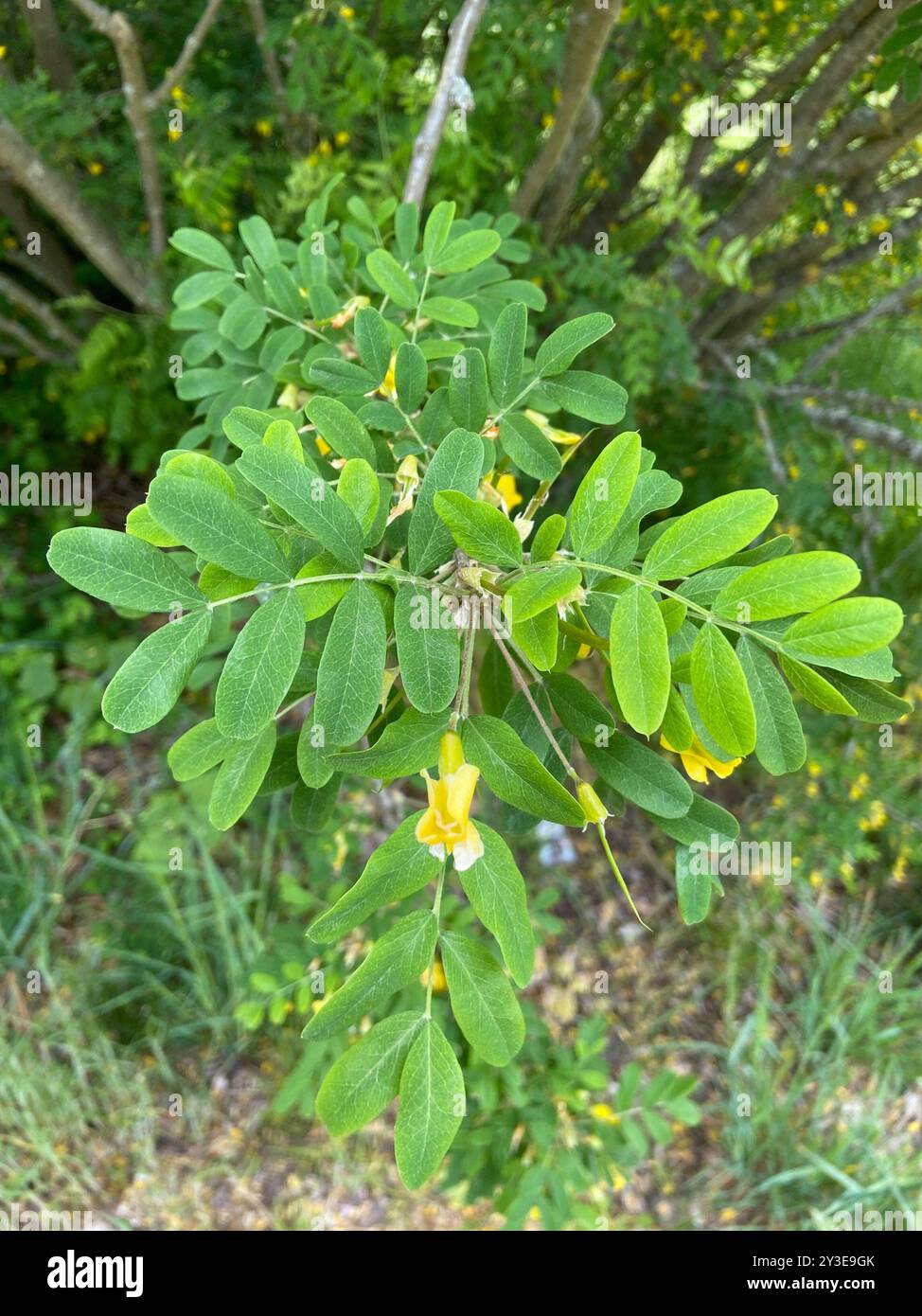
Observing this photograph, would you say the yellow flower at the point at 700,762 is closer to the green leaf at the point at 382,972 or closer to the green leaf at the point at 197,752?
the green leaf at the point at 382,972

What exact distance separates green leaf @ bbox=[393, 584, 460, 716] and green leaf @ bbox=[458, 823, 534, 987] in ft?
0.49

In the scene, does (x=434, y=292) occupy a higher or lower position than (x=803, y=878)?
higher

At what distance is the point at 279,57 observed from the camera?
186cm

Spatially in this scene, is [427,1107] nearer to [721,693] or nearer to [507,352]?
[721,693]

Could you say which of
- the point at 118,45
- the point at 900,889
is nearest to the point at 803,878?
the point at 900,889

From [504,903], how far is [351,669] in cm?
23

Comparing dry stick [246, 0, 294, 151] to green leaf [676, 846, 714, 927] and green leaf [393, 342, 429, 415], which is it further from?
green leaf [676, 846, 714, 927]

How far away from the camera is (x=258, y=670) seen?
1.94 ft

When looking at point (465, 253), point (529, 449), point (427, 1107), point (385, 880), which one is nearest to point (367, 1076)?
point (427, 1107)

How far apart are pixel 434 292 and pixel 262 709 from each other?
661mm

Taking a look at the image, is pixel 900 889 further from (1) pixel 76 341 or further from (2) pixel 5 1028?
(1) pixel 76 341

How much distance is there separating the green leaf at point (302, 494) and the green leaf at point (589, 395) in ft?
1.05

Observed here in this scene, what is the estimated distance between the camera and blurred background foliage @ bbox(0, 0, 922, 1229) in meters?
1.59
